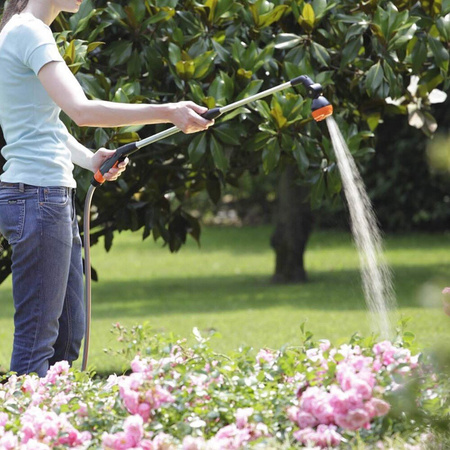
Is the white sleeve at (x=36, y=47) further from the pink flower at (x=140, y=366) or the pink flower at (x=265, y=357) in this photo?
the pink flower at (x=265, y=357)

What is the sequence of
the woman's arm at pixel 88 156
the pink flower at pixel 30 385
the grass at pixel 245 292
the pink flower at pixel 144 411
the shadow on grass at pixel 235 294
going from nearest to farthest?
the pink flower at pixel 144 411
the pink flower at pixel 30 385
the woman's arm at pixel 88 156
the grass at pixel 245 292
the shadow on grass at pixel 235 294

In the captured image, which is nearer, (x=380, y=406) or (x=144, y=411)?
(x=380, y=406)

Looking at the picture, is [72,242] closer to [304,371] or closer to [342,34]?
[304,371]

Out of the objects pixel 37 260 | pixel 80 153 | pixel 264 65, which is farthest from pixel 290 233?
pixel 37 260

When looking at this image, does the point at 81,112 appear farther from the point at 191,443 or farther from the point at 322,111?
the point at 191,443

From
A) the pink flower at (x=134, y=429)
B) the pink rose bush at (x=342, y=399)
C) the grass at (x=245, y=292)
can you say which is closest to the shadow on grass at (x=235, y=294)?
the grass at (x=245, y=292)

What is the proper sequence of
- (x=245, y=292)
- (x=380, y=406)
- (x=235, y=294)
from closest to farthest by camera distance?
1. (x=380, y=406)
2. (x=235, y=294)
3. (x=245, y=292)

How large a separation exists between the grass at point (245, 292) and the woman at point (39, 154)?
1320mm

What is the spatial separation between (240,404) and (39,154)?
3.55 feet

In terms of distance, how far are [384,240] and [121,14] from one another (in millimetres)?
11326

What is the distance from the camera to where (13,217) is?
10.9 ft

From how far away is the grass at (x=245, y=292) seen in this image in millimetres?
7574

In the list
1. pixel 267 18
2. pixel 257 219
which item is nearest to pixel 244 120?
pixel 267 18

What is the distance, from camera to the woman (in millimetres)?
3158
